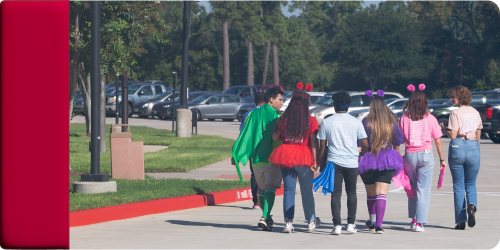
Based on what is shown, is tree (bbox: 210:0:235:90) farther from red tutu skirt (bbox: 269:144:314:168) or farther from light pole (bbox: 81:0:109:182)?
red tutu skirt (bbox: 269:144:314:168)

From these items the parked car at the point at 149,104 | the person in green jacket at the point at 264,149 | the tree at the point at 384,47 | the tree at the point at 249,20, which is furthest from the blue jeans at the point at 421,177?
the tree at the point at 384,47

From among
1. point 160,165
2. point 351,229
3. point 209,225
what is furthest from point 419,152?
point 160,165

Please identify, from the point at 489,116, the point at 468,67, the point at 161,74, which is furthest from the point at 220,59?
the point at 489,116

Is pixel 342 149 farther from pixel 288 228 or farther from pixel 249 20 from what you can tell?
pixel 249 20

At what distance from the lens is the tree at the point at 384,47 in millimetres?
63375

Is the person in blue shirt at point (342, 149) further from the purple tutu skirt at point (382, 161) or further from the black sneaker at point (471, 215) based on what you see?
the black sneaker at point (471, 215)

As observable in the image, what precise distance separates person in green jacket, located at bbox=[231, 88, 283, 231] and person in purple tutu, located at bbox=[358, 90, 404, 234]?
1.06m

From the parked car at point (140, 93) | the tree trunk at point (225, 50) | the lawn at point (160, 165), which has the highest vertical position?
the tree trunk at point (225, 50)

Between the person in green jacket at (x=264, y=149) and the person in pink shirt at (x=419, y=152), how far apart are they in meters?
1.58

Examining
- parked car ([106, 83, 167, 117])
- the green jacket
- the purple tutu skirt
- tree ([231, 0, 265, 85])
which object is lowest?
the purple tutu skirt

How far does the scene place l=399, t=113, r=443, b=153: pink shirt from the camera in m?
7.68

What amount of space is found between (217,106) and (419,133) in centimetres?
2559

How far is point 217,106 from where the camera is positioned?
33.0 m

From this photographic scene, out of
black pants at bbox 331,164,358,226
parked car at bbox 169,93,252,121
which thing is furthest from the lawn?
parked car at bbox 169,93,252,121
